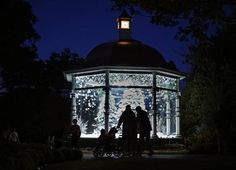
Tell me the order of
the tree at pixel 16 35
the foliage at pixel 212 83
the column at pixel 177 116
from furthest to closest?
the column at pixel 177 116 < the tree at pixel 16 35 < the foliage at pixel 212 83

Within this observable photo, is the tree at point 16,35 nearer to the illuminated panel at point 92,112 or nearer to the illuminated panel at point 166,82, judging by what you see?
the illuminated panel at point 92,112

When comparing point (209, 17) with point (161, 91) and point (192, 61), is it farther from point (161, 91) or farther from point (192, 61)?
point (161, 91)

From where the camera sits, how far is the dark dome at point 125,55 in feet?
93.0

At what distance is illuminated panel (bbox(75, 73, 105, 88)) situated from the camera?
27.8 meters

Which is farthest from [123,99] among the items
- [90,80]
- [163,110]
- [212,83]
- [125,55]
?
[212,83]

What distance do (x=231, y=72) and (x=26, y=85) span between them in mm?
17145

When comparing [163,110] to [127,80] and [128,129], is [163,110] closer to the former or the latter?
[127,80]

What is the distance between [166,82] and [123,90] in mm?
3032

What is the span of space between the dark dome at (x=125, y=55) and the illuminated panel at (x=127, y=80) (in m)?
0.69

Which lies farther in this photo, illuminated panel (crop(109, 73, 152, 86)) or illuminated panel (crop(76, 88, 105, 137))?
illuminated panel (crop(76, 88, 105, 137))

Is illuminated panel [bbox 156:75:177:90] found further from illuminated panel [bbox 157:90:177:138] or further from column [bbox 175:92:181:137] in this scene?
column [bbox 175:92:181:137]

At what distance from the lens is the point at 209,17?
1197 cm

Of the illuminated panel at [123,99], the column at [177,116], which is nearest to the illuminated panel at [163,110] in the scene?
the column at [177,116]

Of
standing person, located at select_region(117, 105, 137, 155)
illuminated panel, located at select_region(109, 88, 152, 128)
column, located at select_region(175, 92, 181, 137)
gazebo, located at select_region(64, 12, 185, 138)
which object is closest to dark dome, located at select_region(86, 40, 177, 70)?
gazebo, located at select_region(64, 12, 185, 138)
